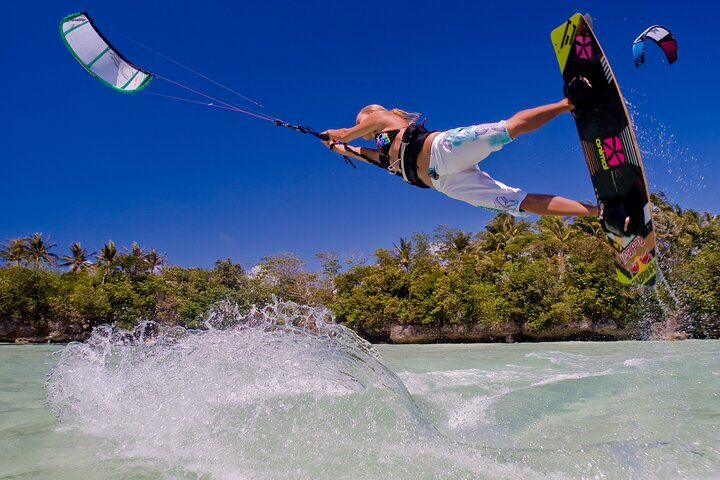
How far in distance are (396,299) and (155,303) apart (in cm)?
1925

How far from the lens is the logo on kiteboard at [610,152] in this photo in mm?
4527

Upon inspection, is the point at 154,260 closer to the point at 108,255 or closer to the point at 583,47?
the point at 108,255

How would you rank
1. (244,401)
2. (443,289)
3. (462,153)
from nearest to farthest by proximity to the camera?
(244,401), (462,153), (443,289)

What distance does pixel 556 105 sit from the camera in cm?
404

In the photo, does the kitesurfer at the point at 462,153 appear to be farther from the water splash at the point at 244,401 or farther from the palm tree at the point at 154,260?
the palm tree at the point at 154,260

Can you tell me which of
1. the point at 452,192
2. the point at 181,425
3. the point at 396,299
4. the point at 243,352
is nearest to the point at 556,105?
the point at 452,192

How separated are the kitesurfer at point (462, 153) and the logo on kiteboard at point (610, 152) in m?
0.46

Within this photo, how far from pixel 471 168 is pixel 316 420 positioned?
2.50m

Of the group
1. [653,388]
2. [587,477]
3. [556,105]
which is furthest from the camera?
[653,388]

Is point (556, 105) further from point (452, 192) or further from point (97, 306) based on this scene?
point (97, 306)

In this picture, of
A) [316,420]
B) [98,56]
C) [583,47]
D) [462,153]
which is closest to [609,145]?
[583,47]

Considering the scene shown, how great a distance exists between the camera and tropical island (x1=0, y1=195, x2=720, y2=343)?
30.0 metres

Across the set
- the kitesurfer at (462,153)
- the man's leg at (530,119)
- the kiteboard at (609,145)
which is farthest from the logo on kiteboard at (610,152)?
the man's leg at (530,119)

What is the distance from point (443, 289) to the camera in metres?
35.8
